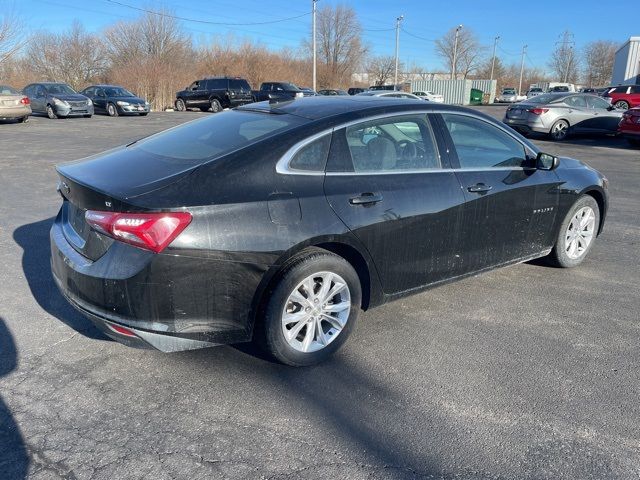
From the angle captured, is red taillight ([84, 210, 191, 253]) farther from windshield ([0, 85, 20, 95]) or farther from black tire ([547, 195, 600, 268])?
windshield ([0, 85, 20, 95])

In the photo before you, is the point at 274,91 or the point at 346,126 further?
the point at 274,91

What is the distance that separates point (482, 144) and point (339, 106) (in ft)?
4.42

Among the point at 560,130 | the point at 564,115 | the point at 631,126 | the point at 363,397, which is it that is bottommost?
the point at 363,397

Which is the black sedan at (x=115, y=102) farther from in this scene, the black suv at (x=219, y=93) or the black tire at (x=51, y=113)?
the black suv at (x=219, y=93)

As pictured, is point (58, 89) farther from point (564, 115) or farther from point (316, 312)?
point (316, 312)

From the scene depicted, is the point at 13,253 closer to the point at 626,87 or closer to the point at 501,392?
the point at 501,392

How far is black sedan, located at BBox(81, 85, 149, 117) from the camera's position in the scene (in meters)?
26.2

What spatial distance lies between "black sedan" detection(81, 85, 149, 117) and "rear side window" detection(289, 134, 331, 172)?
25587mm

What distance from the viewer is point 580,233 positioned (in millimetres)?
5145

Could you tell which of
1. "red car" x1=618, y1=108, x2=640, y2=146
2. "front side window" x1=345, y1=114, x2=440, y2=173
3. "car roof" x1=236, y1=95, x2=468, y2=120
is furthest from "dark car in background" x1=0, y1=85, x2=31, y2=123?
"red car" x1=618, y1=108, x2=640, y2=146

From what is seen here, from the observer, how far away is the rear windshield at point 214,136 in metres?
3.27

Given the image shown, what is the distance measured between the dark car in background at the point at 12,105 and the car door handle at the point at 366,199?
2078 centimetres

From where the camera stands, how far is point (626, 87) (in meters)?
26.0

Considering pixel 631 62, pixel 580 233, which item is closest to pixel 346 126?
pixel 580 233
